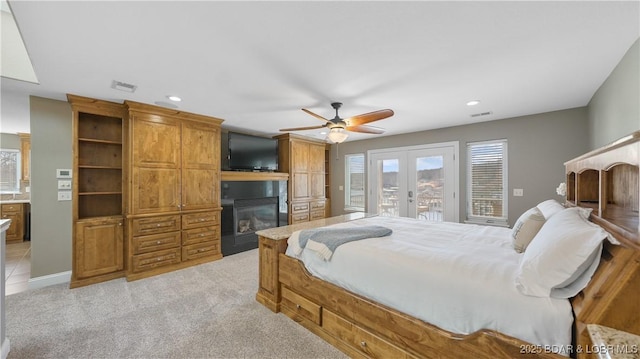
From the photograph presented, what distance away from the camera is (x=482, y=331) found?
1262 mm

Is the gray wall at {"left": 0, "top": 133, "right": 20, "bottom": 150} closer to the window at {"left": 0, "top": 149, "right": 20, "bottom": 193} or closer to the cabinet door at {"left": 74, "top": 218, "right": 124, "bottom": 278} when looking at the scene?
the window at {"left": 0, "top": 149, "right": 20, "bottom": 193}

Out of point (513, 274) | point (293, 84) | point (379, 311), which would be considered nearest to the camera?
point (513, 274)

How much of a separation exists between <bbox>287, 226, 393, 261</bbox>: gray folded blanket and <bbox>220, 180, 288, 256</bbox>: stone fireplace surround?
234 cm

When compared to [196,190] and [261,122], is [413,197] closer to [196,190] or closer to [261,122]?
[261,122]

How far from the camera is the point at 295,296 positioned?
2293mm

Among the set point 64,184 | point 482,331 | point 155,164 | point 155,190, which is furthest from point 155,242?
point 482,331

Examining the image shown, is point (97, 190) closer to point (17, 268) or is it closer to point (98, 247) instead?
point (98, 247)

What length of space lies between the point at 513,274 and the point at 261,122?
3.89 m

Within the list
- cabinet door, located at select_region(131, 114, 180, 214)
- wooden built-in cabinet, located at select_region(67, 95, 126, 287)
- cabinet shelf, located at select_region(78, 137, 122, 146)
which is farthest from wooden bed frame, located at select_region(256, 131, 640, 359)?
cabinet shelf, located at select_region(78, 137, 122, 146)

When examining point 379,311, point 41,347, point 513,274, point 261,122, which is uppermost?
point 261,122

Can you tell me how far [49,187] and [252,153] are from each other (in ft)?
9.07

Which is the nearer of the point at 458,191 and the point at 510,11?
Answer: the point at 510,11

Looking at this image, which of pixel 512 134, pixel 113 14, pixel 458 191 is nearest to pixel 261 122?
pixel 113 14

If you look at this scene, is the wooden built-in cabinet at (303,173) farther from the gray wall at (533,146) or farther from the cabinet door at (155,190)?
the gray wall at (533,146)
